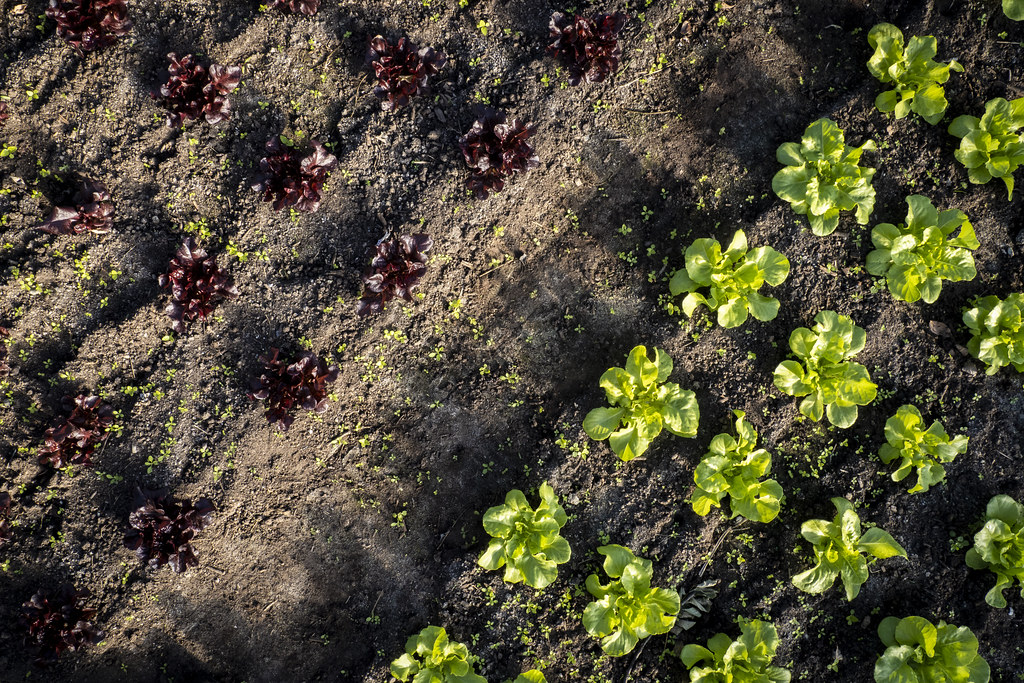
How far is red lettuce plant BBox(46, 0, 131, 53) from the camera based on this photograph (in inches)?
172

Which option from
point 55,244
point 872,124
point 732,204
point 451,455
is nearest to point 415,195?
point 451,455

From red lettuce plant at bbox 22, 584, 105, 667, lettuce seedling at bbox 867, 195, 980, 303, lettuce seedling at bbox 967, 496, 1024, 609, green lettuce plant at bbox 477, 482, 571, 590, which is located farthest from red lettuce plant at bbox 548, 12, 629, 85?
red lettuce plant at bbox 22, 584, 105, 667

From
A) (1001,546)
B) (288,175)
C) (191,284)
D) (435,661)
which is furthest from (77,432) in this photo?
(1001,546)

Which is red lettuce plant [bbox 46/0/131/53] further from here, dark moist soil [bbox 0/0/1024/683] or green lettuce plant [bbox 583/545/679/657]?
green lettuce plant [bbox 583/545/679/657]

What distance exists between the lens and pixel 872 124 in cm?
465

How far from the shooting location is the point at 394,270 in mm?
4434

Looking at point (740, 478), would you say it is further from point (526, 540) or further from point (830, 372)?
point (526, 540)

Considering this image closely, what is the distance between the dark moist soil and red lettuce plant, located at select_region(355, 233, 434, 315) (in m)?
0.20

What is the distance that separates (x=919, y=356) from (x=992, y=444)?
89cm

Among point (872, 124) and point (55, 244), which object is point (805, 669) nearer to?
point (872, 124)

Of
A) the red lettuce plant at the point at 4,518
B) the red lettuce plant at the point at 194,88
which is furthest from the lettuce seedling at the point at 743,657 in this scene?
the red lettuce plant at the point at 194,88

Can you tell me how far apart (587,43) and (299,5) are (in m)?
2.15

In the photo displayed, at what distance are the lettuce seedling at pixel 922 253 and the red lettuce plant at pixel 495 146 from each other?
108 inches

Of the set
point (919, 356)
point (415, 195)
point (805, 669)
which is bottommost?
point (805, 669)
